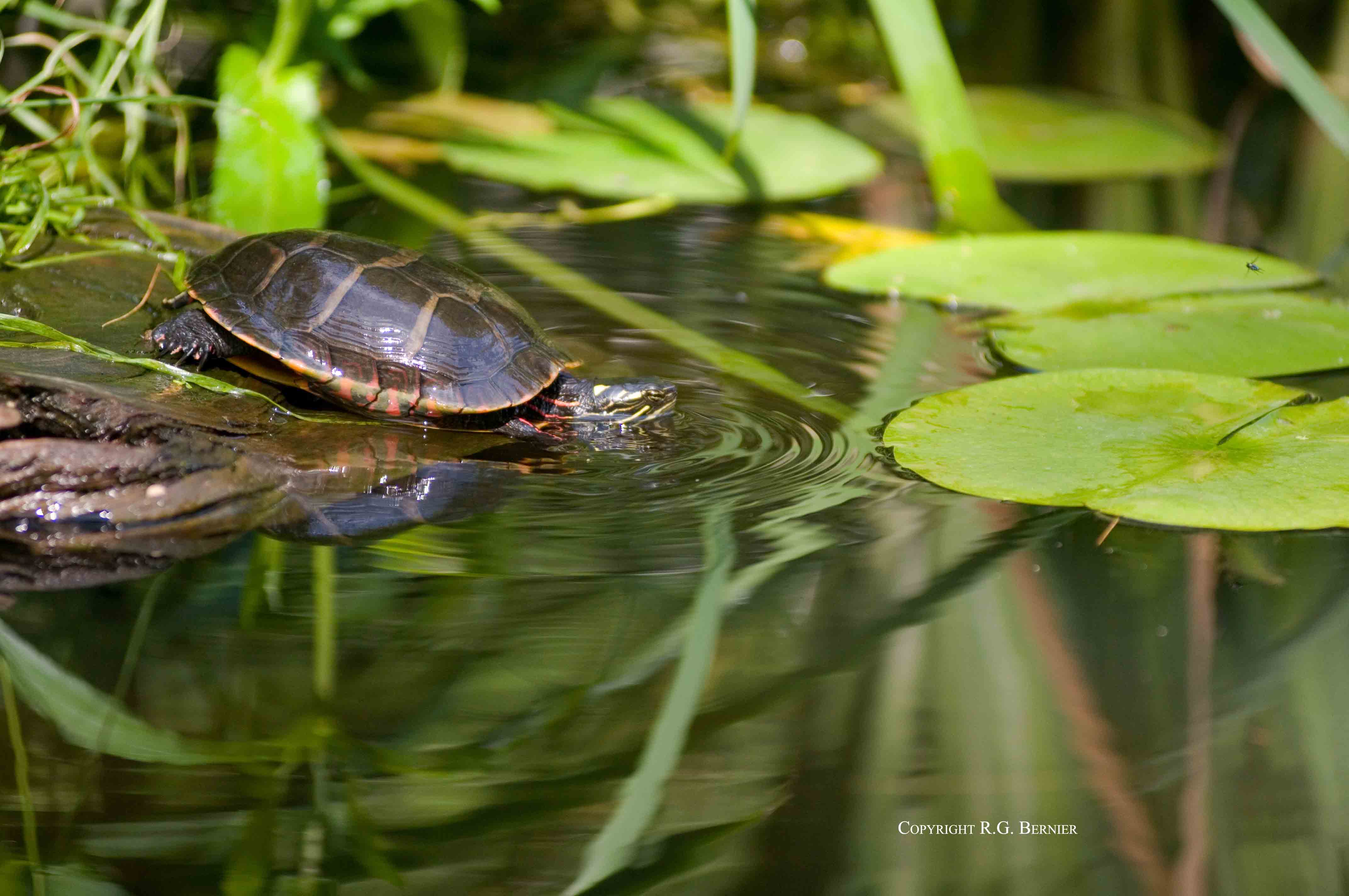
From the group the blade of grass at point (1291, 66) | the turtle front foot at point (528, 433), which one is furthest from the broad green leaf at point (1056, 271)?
the turtle front foot at point (528, 433)

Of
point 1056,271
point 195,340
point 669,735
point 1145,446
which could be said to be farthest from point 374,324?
point 1056,271

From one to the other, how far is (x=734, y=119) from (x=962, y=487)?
1.55 m

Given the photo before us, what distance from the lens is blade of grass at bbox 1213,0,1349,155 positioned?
3.26 m

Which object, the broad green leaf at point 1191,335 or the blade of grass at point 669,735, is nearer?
the blade of grass at point 669,735

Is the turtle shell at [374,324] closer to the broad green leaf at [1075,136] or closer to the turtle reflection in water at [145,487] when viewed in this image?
the turtle reflection in water at [145,487]

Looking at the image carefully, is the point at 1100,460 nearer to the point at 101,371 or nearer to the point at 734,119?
the point at 734,119

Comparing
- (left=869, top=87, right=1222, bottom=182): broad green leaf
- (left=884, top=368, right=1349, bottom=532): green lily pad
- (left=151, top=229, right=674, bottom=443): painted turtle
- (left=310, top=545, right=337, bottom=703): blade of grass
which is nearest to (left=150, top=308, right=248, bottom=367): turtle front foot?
(left=151, top=229, right=674, bottom=443): painted turtle

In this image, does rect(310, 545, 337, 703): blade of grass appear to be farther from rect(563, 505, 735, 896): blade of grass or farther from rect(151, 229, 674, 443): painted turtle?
rect(151, 229, 674, 443): painted turtle

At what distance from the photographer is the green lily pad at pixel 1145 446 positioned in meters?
2.18

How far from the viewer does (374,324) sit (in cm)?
263

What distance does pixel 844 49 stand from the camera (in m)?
7.16

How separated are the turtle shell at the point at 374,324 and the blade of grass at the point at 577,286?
44 cm

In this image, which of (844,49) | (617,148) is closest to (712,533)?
(617,148)

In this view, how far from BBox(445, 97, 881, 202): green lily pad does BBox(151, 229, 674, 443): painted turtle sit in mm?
1557
